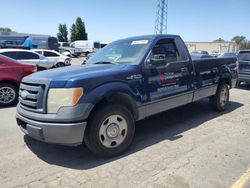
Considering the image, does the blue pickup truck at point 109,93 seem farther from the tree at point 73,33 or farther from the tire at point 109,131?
the tree at point 73,33

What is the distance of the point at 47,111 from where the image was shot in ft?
12.0

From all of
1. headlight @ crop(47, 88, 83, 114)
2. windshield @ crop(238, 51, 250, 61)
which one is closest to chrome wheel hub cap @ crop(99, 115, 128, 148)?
headlight @ crop(47, 88, 83, 114)

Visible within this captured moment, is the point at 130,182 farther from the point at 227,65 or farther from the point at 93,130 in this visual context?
the point at 227,65

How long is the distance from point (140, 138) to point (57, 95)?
6.47 ft

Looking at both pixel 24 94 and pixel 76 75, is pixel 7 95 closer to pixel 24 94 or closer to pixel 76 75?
pixel 24 94

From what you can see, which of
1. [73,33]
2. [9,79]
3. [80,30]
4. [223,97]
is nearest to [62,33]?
[73,33]

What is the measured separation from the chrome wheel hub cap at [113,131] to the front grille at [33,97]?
0.95 m

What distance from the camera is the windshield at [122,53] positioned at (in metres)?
4.74

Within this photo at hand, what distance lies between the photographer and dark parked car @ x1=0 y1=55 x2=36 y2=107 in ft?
25.2

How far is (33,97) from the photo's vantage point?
12.7 ft

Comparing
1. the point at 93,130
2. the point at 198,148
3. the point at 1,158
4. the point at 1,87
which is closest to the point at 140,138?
the point at 198,148

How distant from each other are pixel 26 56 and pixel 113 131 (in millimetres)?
10886

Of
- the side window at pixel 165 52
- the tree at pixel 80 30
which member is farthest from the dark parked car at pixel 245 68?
the tree at pixel 80 30

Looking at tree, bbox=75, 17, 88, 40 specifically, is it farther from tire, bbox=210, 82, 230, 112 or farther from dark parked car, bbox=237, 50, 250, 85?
tire, bbox=210, 82, 230, 112
